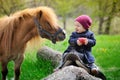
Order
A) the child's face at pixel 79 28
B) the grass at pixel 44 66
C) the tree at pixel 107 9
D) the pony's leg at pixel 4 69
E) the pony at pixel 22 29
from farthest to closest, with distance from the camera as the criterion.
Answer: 1. the tree at pixel 107 9
2. the grass at pixel 44 66
3. the pony's leg at pixel 4 69
4. the pony at pixel 22 29
5. the child's face at pixel 79 28

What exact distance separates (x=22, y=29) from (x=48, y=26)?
0.64m

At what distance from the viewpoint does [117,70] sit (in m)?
9.31

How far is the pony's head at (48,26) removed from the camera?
23.2 feet

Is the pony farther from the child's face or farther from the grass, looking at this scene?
the child's face

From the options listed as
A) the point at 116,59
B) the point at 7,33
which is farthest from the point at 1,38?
the point at 116,59

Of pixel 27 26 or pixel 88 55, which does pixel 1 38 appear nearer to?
pixel 27 26

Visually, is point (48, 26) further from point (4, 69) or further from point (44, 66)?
point (44, 66)

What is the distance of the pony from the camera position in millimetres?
7184

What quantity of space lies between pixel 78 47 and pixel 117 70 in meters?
3.55

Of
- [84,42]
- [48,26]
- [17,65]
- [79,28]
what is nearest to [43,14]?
[48,26]

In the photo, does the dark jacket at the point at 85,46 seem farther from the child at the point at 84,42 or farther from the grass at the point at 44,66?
the grass at the point at 44,66

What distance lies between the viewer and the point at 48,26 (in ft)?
23.5

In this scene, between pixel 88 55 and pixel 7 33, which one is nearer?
pixel 88 55

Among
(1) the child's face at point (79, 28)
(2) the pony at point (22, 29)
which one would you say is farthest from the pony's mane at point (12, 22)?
(1) the child's face at point (79, 28)
